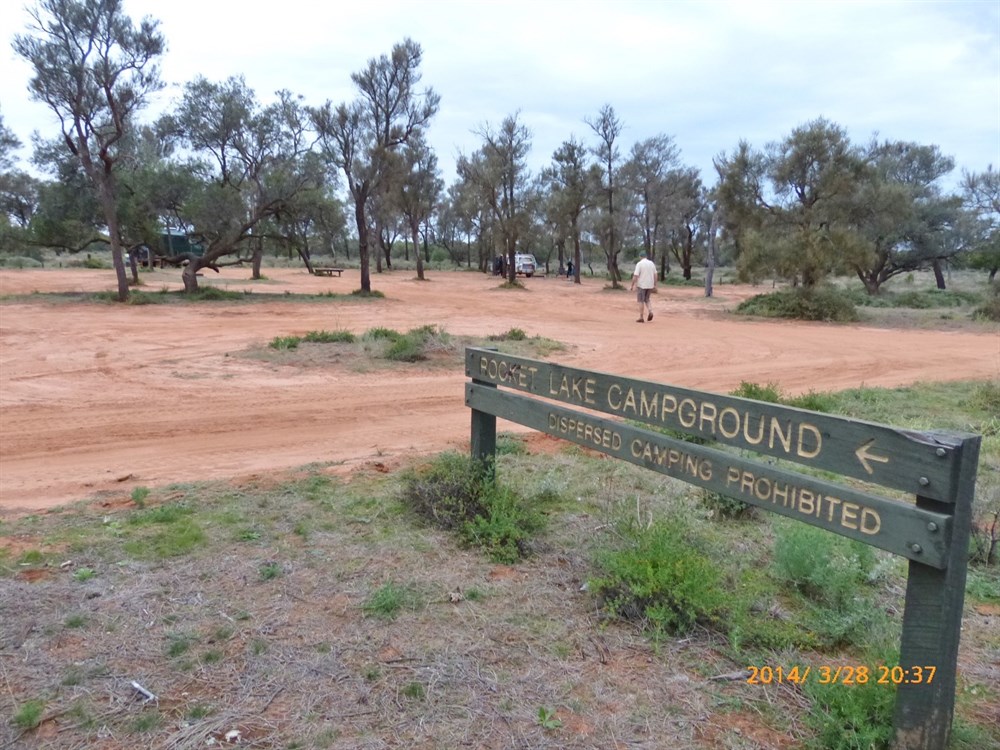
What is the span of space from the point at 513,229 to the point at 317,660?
38575 millimetres

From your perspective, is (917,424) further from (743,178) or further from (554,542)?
(743,178)

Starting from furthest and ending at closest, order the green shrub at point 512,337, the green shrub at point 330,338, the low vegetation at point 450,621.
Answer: the green shrub at point 512,337, the green shrub at point 330,338, the low vegetation at point 450,621

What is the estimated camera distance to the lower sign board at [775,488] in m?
2.46

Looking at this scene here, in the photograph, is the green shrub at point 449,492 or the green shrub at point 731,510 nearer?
the green shrub at point 449,492

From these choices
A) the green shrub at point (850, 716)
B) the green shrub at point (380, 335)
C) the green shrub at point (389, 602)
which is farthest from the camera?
the green shrub at point (380, 335)

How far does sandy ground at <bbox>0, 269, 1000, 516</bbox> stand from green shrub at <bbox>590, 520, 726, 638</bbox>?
3261 millimetres

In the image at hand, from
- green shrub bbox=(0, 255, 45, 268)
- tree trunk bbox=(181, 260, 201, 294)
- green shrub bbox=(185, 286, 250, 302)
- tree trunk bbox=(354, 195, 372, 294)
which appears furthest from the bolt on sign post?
green shrub bbox=(0, 255, 45, 268)

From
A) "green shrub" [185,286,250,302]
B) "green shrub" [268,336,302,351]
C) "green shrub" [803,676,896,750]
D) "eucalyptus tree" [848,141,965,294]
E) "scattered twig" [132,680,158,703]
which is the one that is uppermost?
"eucalyptus tree" [848,141,965,294]

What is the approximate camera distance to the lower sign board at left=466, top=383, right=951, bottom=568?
97.0 inches

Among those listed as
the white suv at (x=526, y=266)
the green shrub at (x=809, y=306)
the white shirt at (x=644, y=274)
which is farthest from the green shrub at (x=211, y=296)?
the white suv at (x=526, y=266)

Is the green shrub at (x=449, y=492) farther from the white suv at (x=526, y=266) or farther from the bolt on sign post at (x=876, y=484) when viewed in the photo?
the white suv at (x=526, y=266)

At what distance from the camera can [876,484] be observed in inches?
110

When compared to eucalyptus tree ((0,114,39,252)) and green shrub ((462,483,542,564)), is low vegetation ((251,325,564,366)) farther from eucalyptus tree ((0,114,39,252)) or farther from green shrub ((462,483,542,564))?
eucalyptus tree ((0,114,39,252))

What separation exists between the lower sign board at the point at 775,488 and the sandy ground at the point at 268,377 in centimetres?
299
